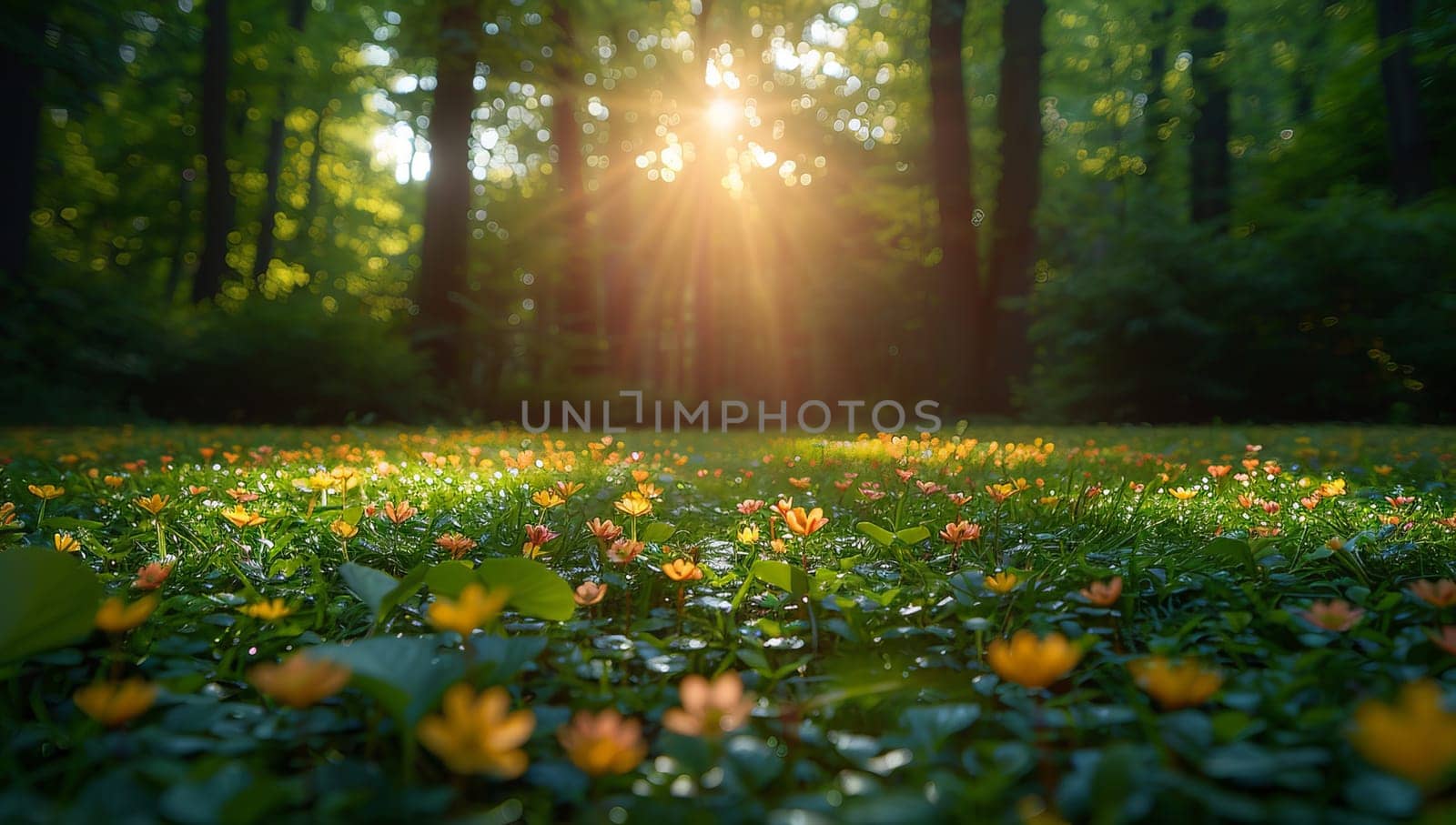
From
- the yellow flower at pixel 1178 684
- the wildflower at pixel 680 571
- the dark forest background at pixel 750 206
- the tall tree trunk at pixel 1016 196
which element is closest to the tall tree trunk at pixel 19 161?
the dark forest background at pixel 750 206

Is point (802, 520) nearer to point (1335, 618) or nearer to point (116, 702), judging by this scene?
point (1335, 618)

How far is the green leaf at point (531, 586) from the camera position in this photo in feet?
3.98

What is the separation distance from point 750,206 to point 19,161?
47.1 ft

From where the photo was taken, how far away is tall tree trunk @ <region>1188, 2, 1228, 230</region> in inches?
572

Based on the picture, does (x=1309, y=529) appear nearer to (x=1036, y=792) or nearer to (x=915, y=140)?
(x=1036, y=792)

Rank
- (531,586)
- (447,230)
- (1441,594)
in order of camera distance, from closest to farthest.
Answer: (1441,594)
(531,586)
(447,230)

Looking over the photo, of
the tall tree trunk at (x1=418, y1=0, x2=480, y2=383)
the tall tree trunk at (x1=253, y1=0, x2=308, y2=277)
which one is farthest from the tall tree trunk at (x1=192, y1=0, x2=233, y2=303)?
the tall tree trunk at (x1=418, y1=0, x2=480, y2=383)

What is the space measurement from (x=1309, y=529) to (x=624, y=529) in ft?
5.94

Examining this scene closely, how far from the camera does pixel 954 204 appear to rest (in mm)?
11742

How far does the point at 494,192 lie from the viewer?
25516 millimetres

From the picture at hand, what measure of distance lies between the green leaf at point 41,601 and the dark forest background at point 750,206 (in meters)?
5.48

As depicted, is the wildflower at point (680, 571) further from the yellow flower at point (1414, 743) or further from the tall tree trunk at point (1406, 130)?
the tall tree trunk at point (1406, 130)

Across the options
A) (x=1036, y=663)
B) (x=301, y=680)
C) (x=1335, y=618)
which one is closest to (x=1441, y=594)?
(x=1335, y=618)

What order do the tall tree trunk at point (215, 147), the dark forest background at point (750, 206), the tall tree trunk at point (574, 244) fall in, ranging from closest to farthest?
the dark forest background at point (750, 206), the tall tree trunk at point (215, 147), the tall tree trunk at point (574, 244)
